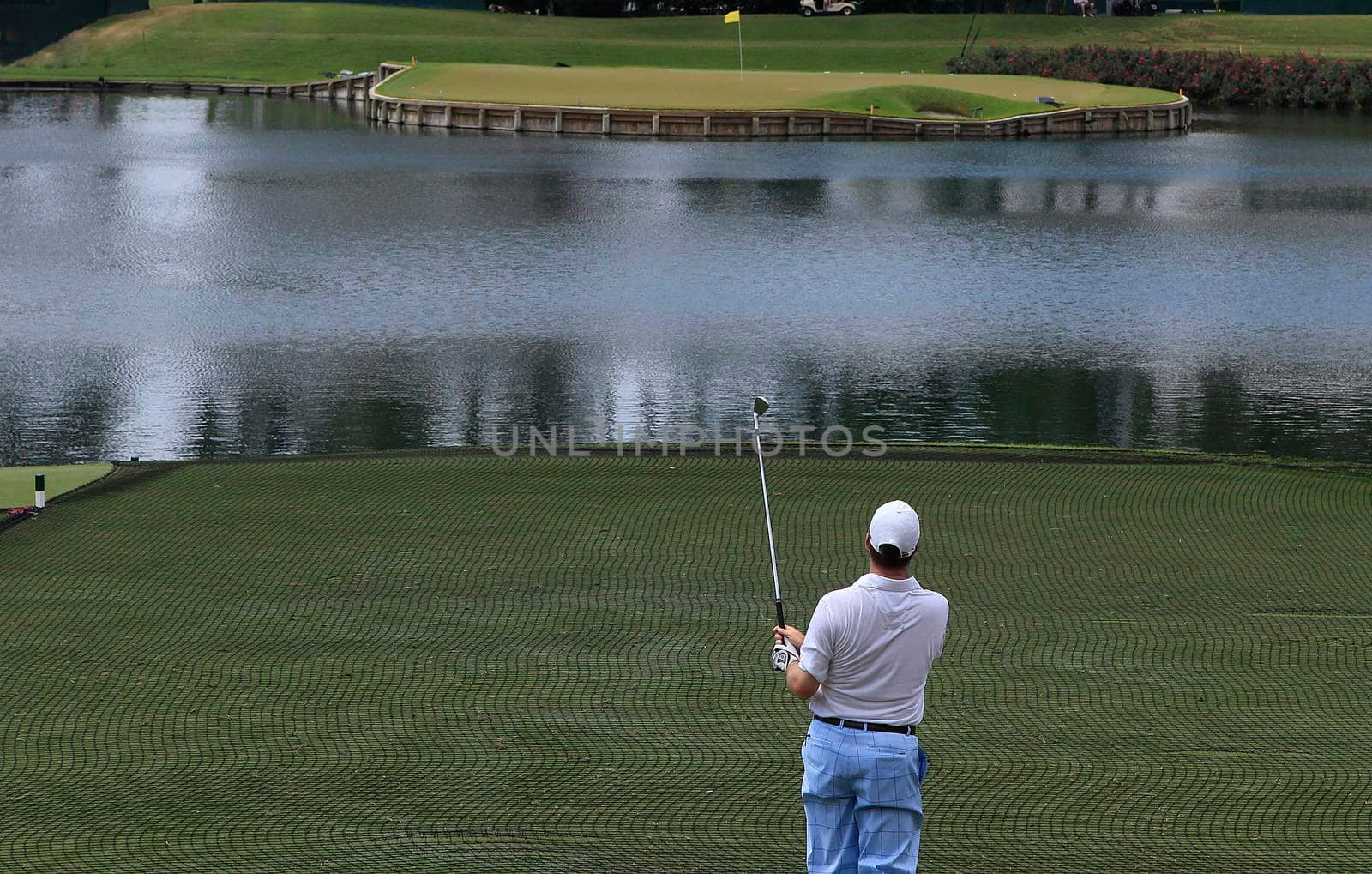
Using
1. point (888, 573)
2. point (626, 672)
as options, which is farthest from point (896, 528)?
point (626, 672)

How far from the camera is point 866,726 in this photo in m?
5.14

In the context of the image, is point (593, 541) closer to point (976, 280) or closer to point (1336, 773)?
point (1336, 773)

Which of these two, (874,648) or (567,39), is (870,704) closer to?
(874,648)

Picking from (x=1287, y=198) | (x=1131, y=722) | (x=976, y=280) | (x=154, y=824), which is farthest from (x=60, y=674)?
(x=1287, y=198)

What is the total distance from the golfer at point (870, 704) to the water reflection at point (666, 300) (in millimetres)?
12699

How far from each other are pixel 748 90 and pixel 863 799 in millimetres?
53930

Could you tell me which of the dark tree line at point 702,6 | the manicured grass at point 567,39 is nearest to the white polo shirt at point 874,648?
the manicured grass at point 567,39

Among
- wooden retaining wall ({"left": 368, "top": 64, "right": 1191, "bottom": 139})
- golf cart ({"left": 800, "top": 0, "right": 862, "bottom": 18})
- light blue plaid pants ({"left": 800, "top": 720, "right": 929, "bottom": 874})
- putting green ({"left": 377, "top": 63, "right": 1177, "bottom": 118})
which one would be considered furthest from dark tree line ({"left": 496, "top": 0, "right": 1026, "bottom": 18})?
light blue plaid pants ({"left": 800, "top": 720, "right": 929, "bottom": 874})

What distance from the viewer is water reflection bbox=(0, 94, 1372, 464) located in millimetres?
18812

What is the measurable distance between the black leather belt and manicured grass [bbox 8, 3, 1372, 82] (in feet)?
214

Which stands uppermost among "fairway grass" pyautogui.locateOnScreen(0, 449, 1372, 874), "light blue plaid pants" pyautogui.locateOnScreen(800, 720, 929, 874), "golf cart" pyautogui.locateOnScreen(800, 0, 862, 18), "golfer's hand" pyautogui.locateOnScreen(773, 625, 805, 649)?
"golf cart" pyautogui.locateOnScreen(800, 0, 862, 18)

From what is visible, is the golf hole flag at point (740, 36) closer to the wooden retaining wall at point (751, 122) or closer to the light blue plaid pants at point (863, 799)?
the wooden retaining wall at point (751, 122)

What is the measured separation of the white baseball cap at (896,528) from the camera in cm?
498

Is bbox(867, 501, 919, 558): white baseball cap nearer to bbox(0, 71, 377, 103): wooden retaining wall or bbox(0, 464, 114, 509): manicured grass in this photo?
bbox(0, 464, 114, 509): manicured grass
